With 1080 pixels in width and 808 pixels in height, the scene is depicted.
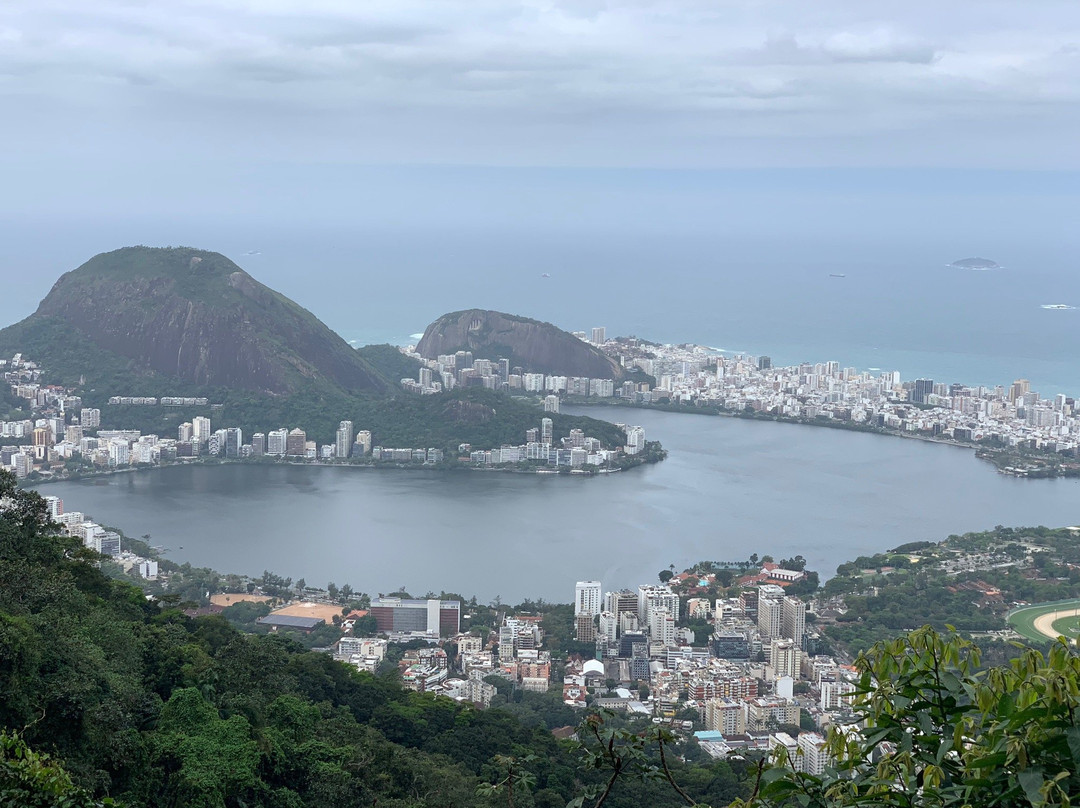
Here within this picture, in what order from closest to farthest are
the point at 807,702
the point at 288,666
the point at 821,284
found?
the point at 288,666
the point at 807,702
the point at 821,284

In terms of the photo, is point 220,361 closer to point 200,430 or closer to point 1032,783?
point 200,430

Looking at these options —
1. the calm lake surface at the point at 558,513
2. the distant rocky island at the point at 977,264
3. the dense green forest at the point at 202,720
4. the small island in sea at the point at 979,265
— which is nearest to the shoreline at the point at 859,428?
the calm lake surface at the point at 558,513

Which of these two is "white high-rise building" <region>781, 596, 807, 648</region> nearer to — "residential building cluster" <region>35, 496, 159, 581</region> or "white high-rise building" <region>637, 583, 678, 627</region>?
"white high-rise building" <region>637, 583, 678, 627</region>

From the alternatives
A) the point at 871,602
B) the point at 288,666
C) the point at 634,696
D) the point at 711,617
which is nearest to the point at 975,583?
the point at 871,602

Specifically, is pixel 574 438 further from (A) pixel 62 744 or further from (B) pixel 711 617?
(A) pixel 62 744

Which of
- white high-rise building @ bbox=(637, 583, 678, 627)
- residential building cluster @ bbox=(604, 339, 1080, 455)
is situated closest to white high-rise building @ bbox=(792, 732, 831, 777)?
white high-rise building @ bbox=(637, 583, 678, 627)

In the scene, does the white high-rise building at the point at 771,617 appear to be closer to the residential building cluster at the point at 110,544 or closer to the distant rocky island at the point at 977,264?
the residential building cluster at the point at 110,544

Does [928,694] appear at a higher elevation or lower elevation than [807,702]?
higher

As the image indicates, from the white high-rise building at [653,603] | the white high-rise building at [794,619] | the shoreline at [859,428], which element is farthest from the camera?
the shoreline at [859,428]
